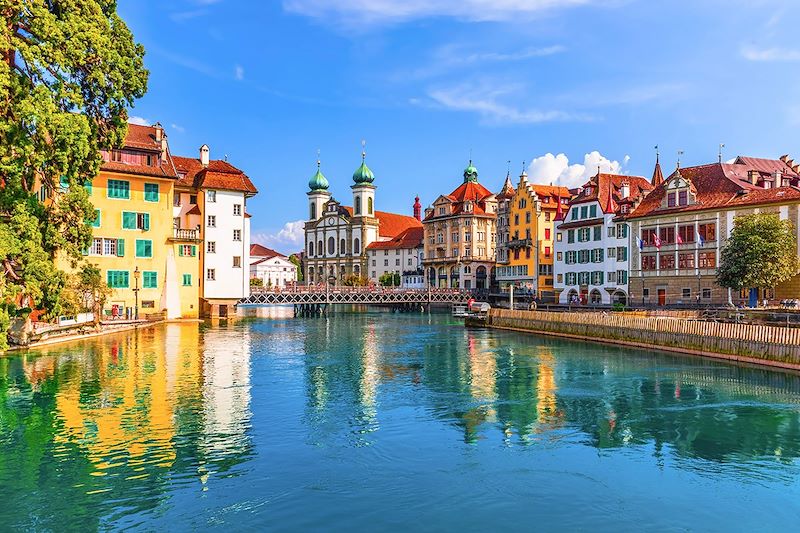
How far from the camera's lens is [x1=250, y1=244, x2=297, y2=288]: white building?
7303 inches

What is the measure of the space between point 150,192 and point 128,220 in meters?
3.31

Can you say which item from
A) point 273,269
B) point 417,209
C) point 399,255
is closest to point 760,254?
point 399,255

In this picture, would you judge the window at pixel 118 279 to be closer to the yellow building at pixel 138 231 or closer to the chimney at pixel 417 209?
the yellow building at pixel 138 231

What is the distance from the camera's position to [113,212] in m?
58.2

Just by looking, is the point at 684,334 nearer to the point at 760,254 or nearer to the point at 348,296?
the point at 760,254

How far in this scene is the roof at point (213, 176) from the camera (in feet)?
235

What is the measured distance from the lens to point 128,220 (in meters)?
59.1

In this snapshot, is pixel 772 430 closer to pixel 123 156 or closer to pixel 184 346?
pixel 184 346

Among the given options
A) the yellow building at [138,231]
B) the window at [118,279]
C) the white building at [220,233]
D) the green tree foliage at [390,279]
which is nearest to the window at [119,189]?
the yellow building at [138,231]

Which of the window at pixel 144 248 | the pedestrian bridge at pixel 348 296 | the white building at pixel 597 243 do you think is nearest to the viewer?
the window at pixel 144 248

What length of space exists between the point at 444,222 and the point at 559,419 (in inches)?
3677

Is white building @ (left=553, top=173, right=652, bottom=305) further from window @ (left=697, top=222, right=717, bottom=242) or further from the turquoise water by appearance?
the turquoise water

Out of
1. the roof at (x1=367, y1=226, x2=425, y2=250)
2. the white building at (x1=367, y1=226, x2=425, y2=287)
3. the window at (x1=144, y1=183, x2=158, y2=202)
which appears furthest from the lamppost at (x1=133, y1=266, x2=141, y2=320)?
the roof at (x1=367, y1=226, x2=425, y2=250)

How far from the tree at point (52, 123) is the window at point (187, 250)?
3332 centimetres
